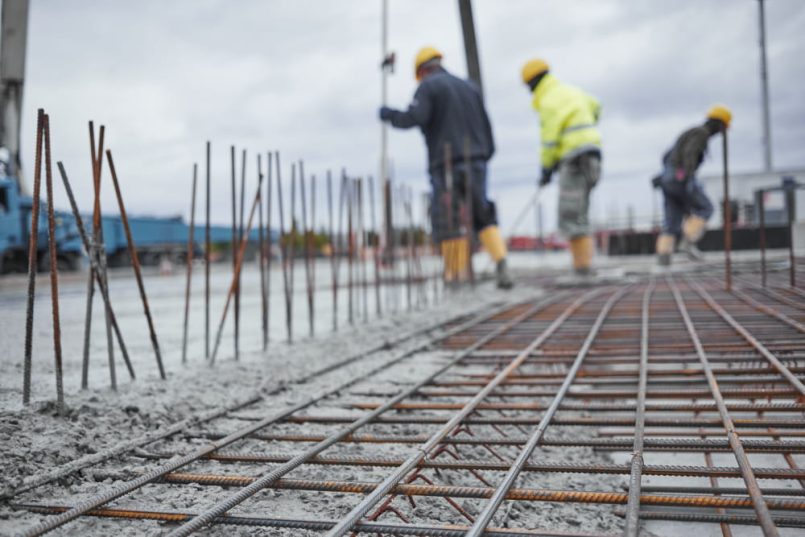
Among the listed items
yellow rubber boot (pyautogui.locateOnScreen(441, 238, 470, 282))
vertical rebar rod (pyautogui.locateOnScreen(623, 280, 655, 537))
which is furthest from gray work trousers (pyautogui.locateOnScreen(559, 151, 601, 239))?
vertical rebar rod (pyautogui.locateOnScreen(623, 280, 655, 537))

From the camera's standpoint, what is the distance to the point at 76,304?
665cm

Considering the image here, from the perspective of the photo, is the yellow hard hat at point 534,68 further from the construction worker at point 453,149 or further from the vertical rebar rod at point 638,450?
the vertical rebar rod at point 638,450

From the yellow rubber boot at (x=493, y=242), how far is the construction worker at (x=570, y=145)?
64cm

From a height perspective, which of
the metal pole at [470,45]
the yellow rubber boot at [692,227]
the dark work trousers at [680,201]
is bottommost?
the yellow rubber boot at [692,227]

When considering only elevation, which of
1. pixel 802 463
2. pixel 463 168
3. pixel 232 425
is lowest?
pixel 802 463

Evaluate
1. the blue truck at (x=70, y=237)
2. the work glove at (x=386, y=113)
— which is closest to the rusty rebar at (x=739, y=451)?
the work glove at (x=386, y=113)

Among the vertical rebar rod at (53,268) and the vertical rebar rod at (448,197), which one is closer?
the vertical rebar rod at (53,268)

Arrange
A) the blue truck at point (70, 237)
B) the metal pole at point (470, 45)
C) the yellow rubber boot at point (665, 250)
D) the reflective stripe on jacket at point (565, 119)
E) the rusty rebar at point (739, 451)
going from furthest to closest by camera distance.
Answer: the blue truck at point (70, 237), the metal pole at point (470, 45), the yellow rubber boot at point (665, 250), the reflective stripe on jacket at point (565, 119), the rusty rebar at point (739, 451)

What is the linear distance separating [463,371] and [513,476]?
5.05 ft

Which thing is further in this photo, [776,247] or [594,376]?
[776,247]

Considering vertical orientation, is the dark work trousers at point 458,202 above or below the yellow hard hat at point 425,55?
below

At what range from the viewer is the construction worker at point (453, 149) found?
6.42 meters

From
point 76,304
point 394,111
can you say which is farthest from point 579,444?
point 76,304

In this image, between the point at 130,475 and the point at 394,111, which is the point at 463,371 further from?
the point at 394,111
